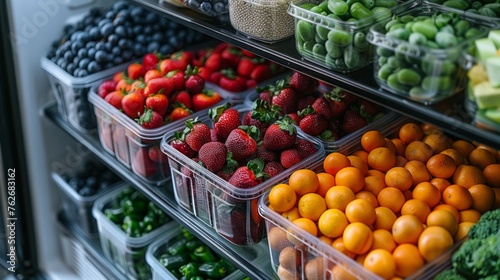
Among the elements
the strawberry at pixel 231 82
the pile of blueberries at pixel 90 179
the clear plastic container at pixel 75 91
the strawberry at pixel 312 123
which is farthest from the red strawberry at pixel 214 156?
the pile of blueberries at pixel 90 179

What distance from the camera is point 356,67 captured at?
54.1 inches

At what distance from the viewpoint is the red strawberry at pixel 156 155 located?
1.87 meters

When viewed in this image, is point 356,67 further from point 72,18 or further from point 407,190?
point 72,18

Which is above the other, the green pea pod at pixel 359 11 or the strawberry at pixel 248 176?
the green pea pod at pixel 359 11

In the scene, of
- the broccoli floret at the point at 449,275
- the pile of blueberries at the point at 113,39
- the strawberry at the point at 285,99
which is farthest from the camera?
the pile of blueberries at the point at 113,39

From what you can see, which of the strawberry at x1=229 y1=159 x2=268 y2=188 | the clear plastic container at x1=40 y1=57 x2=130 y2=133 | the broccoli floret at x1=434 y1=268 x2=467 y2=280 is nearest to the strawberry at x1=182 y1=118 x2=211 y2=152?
the strawberry at x1=229 y1=159 x2=268 y2=188

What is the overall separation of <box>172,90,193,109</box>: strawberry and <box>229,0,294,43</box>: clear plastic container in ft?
1.42

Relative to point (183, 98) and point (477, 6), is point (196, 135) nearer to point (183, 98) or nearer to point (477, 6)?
point (183, 98)

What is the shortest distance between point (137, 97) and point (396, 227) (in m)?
0.96

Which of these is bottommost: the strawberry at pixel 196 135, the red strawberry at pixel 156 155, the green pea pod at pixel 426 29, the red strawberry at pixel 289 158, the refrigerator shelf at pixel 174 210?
the refrigerator shelf at pixel 174 210

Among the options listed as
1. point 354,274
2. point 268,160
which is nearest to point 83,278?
point 268,160

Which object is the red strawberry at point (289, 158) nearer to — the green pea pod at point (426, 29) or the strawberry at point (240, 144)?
the strawberry at point (240, 144)

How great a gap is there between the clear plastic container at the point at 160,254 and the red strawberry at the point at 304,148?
55 centimetres

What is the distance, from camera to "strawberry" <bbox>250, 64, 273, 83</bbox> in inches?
82.2
